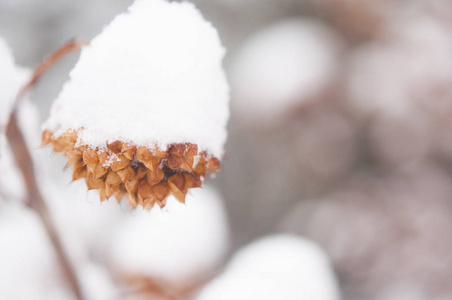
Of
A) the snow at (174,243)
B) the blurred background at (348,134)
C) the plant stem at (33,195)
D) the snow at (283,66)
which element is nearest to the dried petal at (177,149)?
the plant stem at (33,195)

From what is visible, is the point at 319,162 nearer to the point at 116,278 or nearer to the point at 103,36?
the point at 116,278

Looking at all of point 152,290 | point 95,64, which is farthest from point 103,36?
point 152,290

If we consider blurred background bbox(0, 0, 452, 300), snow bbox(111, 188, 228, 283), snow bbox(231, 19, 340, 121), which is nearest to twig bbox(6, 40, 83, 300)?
snow bbox(111, 188, 228, 283)

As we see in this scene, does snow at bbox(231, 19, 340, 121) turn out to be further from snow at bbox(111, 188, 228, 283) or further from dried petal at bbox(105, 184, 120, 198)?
dried petal at bbox(105, 184, 120, 198)

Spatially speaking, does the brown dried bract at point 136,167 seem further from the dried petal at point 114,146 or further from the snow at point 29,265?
the snow at point 29,265

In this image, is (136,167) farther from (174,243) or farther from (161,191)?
(174,243)

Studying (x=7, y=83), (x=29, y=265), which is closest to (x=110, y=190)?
(x=7, y=83)
